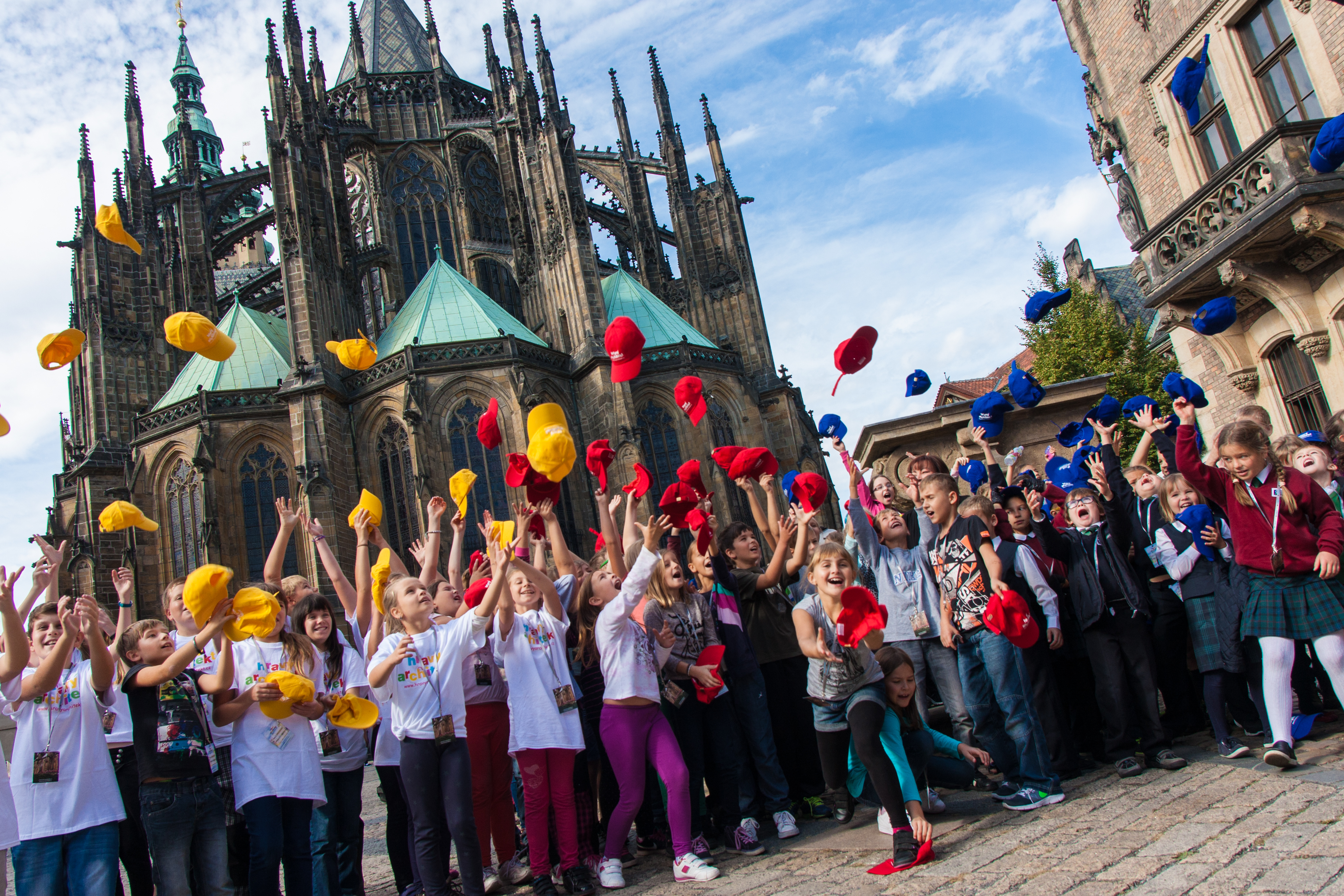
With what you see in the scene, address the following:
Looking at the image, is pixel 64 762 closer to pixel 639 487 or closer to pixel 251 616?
pixel 251 616

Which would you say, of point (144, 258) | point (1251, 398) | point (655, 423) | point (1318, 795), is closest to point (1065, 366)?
point (655, 423)

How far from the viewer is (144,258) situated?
1104 inches

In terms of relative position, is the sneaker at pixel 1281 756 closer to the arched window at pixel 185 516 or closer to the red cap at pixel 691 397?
the red cap at pixel 691 397

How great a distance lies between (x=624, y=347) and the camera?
731cm

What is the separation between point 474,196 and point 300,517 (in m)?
28.3

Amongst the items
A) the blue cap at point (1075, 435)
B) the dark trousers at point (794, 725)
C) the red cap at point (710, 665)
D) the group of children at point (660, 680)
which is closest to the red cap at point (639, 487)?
the group of children at point (660, 680)

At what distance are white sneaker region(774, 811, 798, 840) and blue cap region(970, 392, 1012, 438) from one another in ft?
12.0

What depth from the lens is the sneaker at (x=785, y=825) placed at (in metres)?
5.34

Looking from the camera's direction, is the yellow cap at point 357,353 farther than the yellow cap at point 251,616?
Yes

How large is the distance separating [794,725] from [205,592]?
3.66 meters

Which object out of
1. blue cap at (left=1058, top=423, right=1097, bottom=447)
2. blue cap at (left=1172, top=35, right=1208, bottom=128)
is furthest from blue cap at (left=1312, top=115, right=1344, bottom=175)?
blue cap at (left=1058, top=423, right=1097, bottom=447)

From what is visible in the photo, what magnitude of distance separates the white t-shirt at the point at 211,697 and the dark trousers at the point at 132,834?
0.49 metres

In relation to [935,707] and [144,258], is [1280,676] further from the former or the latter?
[144,258]

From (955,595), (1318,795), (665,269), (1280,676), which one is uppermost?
(665,269)
